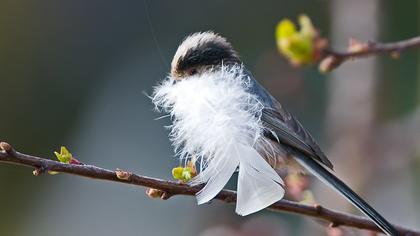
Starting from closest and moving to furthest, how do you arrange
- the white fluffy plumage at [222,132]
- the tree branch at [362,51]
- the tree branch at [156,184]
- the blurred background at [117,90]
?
the tree branch at [156,184] < the tree branch at [362,51] < the white fluffy plumage at [222,132] < the blurred background at [117,90]

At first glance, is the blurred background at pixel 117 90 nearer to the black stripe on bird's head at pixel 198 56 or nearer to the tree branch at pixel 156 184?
the black stripe on bird's head at pixel 198 56

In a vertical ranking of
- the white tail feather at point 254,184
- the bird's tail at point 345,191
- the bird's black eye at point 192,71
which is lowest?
the bird's tail at point 345,191

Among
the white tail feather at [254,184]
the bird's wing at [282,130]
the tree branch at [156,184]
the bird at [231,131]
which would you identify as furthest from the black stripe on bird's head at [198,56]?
the tree branch at [156,184]

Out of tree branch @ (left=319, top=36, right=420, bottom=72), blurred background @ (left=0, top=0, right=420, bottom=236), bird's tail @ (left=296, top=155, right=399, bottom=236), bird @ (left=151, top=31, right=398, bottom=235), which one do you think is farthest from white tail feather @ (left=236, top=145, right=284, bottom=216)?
blurred background @ (left=0, top=0, right=420, bottom=236)

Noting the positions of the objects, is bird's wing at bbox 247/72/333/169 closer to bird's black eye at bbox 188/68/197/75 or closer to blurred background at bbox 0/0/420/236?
bird's black eye at bbox 188/68/197/75

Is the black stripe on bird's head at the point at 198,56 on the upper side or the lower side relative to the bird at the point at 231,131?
upper

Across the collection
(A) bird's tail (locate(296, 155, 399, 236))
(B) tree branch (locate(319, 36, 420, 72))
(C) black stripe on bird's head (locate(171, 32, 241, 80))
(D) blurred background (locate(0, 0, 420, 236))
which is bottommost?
(D) blurred background (locate(0, 0, 420, 236))

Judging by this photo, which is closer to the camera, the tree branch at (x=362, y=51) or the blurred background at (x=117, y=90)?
the tree branch at (x=362, y=51)

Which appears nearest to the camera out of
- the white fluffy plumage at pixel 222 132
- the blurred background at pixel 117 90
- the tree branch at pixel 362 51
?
the tree branch at pixel 362 51
